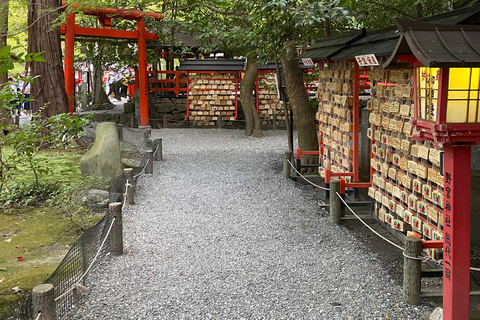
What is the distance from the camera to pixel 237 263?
247 inches

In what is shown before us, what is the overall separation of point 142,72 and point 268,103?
16.0 ft

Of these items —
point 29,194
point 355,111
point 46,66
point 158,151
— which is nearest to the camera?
point 355,111

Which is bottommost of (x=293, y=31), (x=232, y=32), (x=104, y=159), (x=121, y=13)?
(x=104, y=159)

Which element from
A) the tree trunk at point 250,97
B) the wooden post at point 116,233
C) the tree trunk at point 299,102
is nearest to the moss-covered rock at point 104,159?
the wooden post at point 116,233

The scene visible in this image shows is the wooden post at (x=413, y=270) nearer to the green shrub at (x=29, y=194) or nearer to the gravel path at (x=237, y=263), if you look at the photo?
the gravel path at (x=237, y=263)

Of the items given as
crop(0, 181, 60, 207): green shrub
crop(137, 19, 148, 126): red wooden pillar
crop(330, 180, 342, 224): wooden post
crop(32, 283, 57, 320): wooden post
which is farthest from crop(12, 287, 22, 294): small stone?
crop(137, 19, 148, 126): red wooden pillar

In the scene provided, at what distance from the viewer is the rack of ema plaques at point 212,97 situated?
2047cm

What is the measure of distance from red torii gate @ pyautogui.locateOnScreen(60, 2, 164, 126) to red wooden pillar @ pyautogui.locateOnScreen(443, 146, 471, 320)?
1148cm

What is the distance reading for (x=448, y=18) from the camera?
5.31 metres

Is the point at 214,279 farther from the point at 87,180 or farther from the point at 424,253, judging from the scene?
the point at 87,180

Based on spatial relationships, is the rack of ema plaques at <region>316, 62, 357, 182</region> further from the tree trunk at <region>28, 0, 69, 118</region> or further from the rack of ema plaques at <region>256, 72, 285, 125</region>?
the rack of ema plaques at <region>256, 72, 285, 125</region>

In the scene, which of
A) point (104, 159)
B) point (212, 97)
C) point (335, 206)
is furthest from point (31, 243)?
point (212, 97)

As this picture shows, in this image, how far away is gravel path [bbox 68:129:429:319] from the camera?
5.02m

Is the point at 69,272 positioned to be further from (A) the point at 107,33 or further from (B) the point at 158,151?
(A) the point at 107,33
